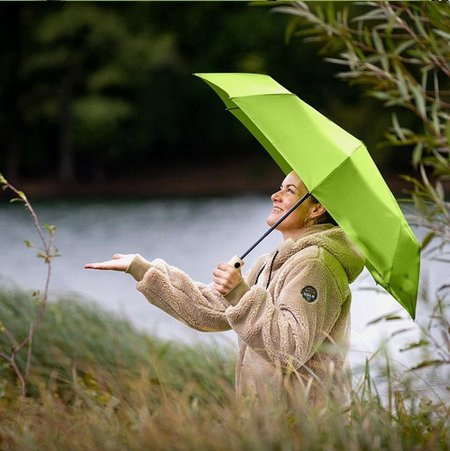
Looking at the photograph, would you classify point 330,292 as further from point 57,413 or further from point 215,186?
point 215,186

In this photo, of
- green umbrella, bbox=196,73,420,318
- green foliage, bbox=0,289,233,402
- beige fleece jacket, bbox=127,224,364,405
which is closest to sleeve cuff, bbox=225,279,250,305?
beige fleece jacket, bbox=127,224,364,405

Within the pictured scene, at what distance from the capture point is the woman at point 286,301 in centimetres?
295

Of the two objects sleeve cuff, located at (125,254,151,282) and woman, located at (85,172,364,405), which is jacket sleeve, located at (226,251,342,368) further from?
sleeve cuff, located at (125,254,151,282)

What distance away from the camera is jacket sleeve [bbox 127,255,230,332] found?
321 cm

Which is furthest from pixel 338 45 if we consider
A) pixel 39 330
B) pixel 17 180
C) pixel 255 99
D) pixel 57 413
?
pixel 17 180

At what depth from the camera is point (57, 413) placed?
2.86 m

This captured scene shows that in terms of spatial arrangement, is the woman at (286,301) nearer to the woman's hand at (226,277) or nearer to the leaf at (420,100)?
the woman's hand at (226,277)

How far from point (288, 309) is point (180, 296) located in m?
0.45

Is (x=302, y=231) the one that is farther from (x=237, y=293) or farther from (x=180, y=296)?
(x=180, y=296)

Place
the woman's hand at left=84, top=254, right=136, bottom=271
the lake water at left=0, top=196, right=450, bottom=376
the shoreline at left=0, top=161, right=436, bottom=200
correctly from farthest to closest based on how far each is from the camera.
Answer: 1. the shoreline at left=0, top=161, right=436, bottom=200
2. the lake water at left=0, top=196, right=450, bottom=376
3. the woman's hand at left=84, top=254, right=136, bottom=271

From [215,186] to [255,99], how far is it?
97.3ft

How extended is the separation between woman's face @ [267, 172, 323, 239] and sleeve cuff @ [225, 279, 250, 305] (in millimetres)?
254

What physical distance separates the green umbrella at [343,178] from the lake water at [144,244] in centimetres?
216

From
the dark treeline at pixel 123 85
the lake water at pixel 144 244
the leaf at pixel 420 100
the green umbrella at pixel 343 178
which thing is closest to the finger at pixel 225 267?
the green umbrella at pixel 343 178
